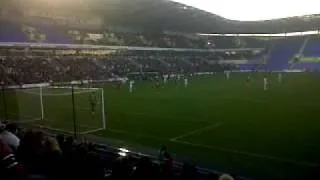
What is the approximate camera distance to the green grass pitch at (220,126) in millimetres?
13867

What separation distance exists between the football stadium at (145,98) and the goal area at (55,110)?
0.33 feet

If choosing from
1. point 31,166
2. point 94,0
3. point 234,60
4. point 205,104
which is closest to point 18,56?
point 94,0

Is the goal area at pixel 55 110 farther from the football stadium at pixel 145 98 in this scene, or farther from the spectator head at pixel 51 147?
the spectator head at pixel 51 147

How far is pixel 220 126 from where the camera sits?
2028 centimetres

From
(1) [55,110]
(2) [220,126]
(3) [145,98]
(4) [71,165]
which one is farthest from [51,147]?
(3) [145,98]

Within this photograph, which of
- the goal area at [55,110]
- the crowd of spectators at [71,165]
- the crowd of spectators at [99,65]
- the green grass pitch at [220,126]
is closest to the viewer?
the crowd of spectators at [71,165]

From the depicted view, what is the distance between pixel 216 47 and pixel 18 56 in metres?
53.4

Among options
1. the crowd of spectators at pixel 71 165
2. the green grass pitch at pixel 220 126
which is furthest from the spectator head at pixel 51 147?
the green grass pitch at pixel 220 126

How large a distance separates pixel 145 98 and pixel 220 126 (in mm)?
13768

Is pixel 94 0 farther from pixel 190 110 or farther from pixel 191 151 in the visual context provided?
pixel 191 151

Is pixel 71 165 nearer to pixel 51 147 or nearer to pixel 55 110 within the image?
pixel 51 147

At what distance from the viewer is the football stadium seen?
811 cm

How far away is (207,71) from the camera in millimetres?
79250

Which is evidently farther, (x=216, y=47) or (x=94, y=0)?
(x=216, y=47)
